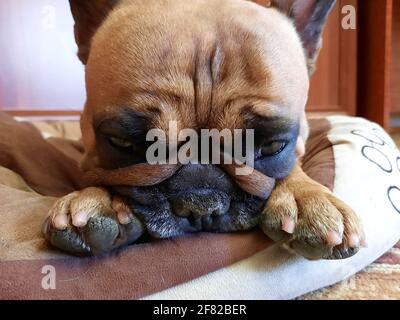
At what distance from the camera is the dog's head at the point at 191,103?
98 centimetres

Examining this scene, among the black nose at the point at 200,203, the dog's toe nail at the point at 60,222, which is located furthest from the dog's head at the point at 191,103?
the dog's toe nail at the point at 60,222

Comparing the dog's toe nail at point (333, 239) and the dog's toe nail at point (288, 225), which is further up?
the dog's toe nail at point (288, 225)

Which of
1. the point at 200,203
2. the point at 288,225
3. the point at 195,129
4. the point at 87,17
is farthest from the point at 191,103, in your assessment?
the point at 87,17

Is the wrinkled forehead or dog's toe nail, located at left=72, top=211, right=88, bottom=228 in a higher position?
the wrinkled forehead

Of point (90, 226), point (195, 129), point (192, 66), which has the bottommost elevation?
point (90, 226)

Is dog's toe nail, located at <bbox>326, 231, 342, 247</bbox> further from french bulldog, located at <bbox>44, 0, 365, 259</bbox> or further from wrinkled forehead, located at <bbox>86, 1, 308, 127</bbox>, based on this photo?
wrinkled forehead, located at <bbox>86, 1, 308, 127</bbox>

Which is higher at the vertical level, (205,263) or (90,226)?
(90,226)

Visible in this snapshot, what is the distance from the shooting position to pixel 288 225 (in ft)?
3.24

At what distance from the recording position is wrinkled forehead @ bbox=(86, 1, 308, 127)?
99 centimetres

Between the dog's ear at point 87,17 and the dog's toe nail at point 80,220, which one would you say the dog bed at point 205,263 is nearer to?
the dog's toe nail at point 80,220

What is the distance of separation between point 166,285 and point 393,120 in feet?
10.2

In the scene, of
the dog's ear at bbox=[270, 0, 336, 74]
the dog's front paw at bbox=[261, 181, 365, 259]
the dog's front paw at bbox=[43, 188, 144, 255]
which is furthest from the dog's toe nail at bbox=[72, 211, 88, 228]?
the dog's ear at bbox=[270, 0, 336, 74]

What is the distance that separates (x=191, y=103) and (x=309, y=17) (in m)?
0.54

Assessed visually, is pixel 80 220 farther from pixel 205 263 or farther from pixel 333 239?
pixel 333 239
